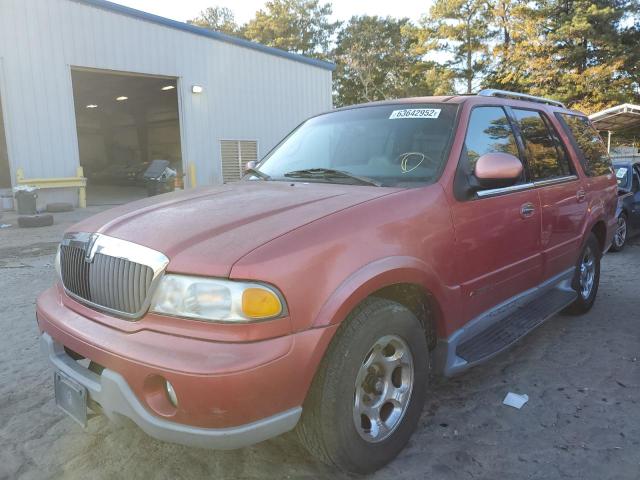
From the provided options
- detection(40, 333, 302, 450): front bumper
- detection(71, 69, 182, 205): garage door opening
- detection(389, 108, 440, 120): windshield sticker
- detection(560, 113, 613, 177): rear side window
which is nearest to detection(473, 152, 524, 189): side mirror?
detection(389, 108, 440, 120): windshield sticker

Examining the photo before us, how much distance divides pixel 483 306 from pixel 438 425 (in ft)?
2.43

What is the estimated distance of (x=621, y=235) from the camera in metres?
7.73

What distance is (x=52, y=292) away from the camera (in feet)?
9.02

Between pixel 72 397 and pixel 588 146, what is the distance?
4.59 meters

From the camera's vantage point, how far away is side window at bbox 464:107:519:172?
3.09 m

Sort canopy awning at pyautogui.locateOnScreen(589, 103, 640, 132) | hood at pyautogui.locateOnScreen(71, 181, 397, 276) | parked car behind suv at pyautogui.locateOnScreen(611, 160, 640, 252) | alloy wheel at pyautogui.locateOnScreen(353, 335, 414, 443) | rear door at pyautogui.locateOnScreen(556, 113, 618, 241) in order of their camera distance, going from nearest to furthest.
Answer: hood at pyautogui.locateOnScreen(71, 181, 397, 276) → alloy wheel at pyautogui.locateOnScreen(353, 335, 414, 443) → rear door at pyautogui.locateOnScreen(556, 113, 618, 241) → parked car behind suv at pyautogui.locateOnScreen(611, 160, 640, 252) → canopy awning at pyautogui.locateOnScreen(589, 103, 640, 132)

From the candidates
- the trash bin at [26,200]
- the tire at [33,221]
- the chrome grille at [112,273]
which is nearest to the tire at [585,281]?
the chrome grille at [112,273]

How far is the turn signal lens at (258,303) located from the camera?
1.92 meters

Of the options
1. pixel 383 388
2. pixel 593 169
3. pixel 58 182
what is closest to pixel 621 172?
pixel 593 169

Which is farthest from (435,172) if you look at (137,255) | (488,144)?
(137,255)

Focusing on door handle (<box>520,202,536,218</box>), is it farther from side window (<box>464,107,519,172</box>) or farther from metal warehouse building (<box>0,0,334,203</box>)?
metal warehouse building (<box>0,0,334,203</box>)

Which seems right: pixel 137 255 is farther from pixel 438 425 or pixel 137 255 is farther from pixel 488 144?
pixel 488 144

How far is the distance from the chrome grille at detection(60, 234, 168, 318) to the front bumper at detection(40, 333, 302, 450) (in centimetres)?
30

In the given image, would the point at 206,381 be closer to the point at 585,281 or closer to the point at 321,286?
the point at 321,286
